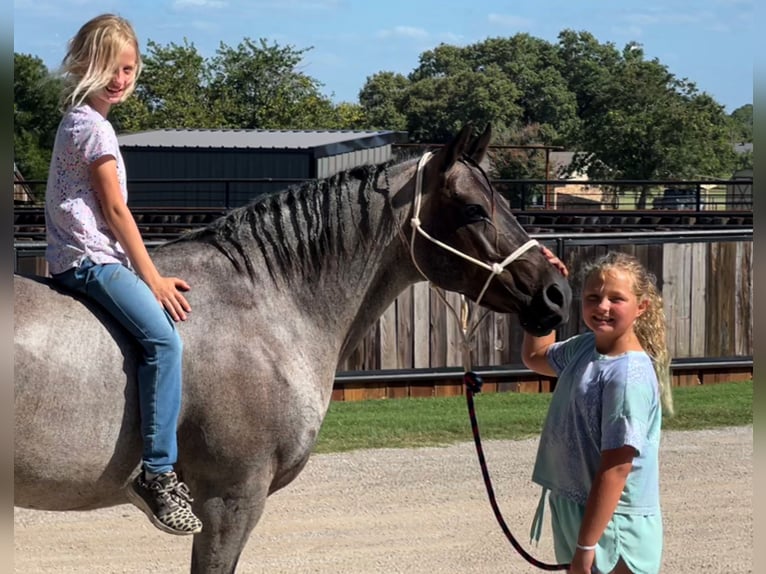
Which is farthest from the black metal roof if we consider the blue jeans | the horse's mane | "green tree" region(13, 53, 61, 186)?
the blue jeans

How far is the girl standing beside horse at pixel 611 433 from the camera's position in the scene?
329 centimetres

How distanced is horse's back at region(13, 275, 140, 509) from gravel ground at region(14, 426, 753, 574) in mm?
2469

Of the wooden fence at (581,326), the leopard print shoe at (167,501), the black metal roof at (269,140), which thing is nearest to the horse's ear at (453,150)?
the leopard print shoe at (167,501)

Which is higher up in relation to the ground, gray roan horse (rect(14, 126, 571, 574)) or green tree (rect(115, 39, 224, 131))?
green tree (rect(115, 39, 224, 131))

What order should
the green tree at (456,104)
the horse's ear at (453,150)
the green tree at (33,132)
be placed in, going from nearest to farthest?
the horse's ear at (453,150), the green tree at (33,132), the green tree at (456,104)

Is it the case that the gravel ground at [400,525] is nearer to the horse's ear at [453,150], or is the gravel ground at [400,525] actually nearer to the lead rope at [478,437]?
the lead rope at [478,437]

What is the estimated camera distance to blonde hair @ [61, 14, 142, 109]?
3.48 meters

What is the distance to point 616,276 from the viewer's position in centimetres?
343

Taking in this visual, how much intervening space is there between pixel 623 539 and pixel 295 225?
5.34 feet

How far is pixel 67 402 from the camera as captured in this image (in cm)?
337

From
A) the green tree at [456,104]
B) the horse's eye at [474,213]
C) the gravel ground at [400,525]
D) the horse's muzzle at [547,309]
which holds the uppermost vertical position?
the green tree at [456,104]

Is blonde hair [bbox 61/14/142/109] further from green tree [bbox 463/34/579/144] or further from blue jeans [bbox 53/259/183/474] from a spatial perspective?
green tree [bbox 463/34/579/144]

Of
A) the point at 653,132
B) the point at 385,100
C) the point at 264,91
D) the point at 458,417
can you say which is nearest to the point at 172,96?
the point at 264,91

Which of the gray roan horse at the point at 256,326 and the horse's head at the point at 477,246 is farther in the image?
the horse's head at the point at 477,246
